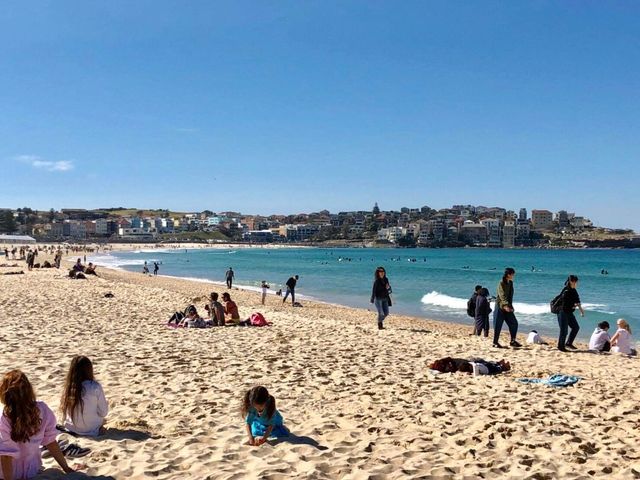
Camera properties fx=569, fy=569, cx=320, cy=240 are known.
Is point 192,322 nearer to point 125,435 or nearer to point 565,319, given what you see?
point 125,435

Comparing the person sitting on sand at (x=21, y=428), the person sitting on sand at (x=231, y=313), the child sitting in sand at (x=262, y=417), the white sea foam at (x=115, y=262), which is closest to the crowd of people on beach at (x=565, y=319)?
the person sitting on sand at (x=231, y=313)

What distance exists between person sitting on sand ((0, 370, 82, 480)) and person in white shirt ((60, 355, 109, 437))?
39.7 inches

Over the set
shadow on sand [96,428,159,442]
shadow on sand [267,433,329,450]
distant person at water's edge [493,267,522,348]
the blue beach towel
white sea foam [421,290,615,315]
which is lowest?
white sea foam [421,290,615,315]

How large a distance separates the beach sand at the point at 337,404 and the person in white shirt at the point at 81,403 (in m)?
0.23

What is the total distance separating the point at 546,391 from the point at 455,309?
1936cm

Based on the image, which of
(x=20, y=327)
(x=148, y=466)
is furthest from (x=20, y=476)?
(x=20, y=327)

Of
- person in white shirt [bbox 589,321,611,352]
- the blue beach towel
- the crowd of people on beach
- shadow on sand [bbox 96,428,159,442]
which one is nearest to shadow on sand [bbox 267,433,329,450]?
shadow on sand [bbox 96,428,159,442]

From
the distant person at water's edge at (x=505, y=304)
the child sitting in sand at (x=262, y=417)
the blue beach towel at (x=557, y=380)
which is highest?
the distant person at water's edge at (x=505, y=304)

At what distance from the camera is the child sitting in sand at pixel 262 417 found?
5.54 metres

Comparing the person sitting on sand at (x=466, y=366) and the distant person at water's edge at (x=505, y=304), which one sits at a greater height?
the distant person at water's edge at (x=505, y=304)

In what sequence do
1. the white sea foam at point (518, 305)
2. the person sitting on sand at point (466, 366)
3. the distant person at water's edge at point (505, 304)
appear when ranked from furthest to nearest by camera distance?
the white sea foam at point (518, 305)
the distant person at water's edge at point (505, 304)
the person sitting on sand at point (466, 366)

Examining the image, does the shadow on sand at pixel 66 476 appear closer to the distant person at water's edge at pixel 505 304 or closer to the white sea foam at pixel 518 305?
the distant person at water's edge at pixel 505 304

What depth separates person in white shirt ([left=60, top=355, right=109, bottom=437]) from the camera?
5.52 m

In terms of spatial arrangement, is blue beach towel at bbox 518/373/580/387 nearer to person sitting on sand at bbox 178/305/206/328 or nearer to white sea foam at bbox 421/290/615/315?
person sitting on sand at bbox 178/305/206/328
